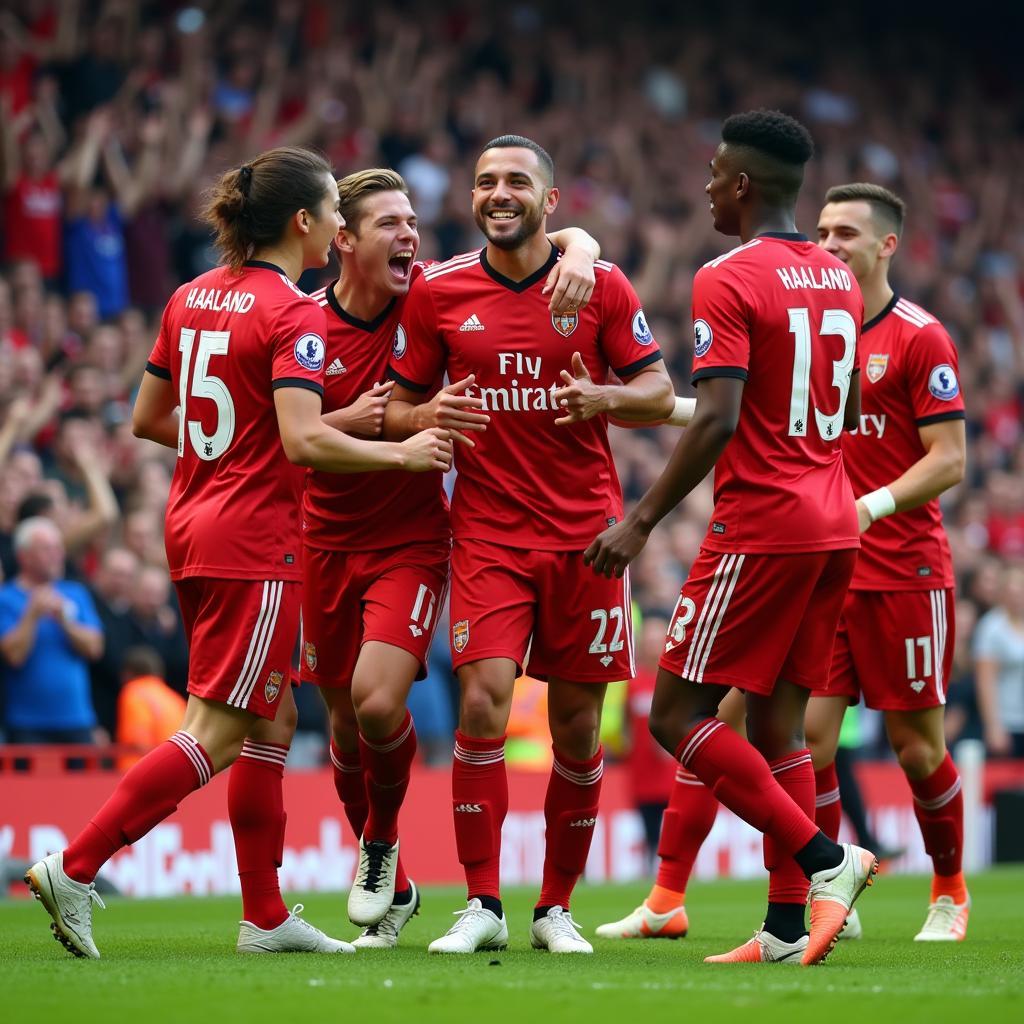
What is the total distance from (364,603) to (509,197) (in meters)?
1.59

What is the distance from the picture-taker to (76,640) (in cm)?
1070

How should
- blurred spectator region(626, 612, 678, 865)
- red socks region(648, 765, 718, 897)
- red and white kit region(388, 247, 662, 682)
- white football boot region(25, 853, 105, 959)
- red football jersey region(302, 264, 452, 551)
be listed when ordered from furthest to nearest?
blurred spectator region(626, 612, 678, 865)
red socks region(648, 765, 718, 897)
red football jersey region(302, 264, 452, 551)
red and white kit region(388, 247, 662, 682)
white football boot region(25, 853, 105, 959)

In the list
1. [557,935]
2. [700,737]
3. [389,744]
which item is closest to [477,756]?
[389,744]

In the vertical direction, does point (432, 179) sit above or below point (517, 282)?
above

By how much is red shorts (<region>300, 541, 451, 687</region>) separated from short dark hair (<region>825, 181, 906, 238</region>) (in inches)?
96.0

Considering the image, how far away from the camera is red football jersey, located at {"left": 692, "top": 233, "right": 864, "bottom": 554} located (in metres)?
6.04

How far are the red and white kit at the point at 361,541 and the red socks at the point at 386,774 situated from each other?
28cm

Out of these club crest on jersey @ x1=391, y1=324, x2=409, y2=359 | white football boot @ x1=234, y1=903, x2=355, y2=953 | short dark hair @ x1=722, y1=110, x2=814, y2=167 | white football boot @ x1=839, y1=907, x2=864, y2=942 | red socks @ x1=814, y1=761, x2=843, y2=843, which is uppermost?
short dark hair @ x1=722, y1=110, x2=814, y2=167

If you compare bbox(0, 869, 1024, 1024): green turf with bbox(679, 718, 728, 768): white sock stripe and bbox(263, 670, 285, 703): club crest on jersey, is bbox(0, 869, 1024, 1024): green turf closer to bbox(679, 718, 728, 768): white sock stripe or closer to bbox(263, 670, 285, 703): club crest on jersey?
bbox(679, 718, 728, 768): white sock stripe

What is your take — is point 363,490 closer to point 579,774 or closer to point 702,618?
point 579,774

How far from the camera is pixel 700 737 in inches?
239

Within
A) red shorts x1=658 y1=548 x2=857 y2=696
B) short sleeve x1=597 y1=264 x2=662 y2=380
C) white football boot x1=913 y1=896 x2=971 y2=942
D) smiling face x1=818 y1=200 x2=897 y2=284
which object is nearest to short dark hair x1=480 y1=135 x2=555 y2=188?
short sleeve x1=597 y1=264 x2=662 y2=380

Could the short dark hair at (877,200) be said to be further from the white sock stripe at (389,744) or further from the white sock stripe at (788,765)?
the white sock stripe at (389,744)

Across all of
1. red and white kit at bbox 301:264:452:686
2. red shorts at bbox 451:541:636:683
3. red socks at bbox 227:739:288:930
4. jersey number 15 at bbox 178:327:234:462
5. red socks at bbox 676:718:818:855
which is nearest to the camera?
red socks at bbox 676:718:818:855
